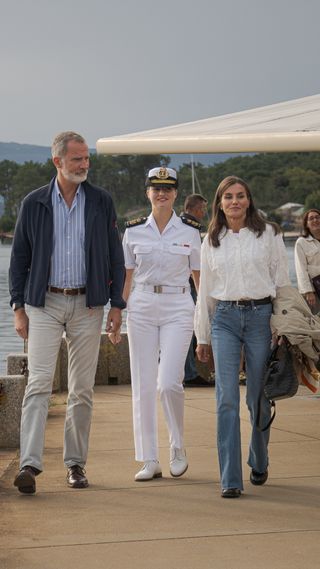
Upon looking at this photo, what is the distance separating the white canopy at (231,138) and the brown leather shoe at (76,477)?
263 cm

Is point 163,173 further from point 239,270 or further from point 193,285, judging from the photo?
point 193,285

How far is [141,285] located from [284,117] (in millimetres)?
2975

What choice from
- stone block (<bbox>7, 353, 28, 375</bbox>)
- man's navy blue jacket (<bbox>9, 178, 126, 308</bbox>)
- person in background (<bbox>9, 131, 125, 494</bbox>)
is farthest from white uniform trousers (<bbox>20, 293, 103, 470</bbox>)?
stone block (<bbox>7, 353, 28, 375</bbox>)

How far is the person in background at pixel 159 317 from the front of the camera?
817 centimetres

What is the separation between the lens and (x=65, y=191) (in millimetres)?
7926

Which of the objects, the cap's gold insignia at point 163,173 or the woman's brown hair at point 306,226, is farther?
the woman's brown hair at point 306,226

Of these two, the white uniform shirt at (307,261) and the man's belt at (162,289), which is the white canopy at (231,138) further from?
the white uniform shirt at (307,261)

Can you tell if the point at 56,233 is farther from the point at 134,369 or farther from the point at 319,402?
the point at 319,402

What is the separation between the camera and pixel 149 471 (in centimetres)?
807

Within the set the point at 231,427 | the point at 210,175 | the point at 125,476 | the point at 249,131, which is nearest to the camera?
the point at 231,427

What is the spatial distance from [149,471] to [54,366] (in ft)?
2.86

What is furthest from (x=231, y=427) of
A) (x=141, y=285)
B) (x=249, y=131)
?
(x=249, y=131)

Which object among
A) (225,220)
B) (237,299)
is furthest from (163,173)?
(237,299)

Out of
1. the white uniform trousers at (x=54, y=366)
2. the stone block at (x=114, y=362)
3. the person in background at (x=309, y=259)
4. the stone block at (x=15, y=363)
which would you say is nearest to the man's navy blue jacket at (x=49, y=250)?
the white uniform trousers at (x=54, y=366)
